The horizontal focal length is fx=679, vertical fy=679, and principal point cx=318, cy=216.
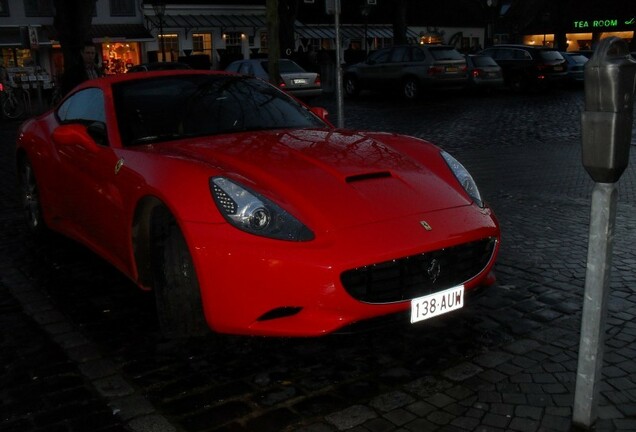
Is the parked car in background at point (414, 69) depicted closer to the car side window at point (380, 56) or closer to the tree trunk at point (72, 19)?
the car side window at point (380, 56)

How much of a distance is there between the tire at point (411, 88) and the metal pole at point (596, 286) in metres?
19.9

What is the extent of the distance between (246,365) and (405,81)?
19756mm

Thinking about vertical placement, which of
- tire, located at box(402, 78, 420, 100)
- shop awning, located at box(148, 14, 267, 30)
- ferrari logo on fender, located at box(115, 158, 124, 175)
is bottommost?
tire, located at box(402, 78, 420, 100)

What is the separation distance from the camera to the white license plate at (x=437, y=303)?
3311mm

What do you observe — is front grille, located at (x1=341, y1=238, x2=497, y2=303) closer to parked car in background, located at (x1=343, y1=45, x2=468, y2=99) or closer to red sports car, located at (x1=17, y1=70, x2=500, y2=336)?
red sports car, located at (x1=17, y1=70, x2=500, y2=336)

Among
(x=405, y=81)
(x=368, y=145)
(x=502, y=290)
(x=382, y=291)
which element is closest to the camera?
(x=382, y=291)

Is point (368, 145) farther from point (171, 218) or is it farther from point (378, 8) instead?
point (378, 8)

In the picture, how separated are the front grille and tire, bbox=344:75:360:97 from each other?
2104cm

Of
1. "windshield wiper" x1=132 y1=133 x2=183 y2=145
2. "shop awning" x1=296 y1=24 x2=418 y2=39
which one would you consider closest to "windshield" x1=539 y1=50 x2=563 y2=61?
"windshield wiper" x1=132 y1=133 x2=183 y2=145

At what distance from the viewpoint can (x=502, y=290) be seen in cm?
464

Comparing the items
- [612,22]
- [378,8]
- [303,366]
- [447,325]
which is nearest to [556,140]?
[447,325]

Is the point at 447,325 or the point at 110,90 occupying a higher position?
the point at 110,90

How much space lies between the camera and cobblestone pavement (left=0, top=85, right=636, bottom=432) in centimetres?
302

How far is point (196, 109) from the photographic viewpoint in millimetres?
4641
